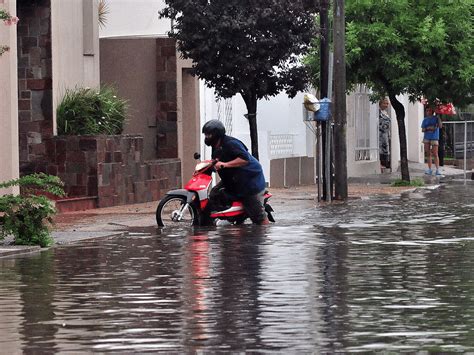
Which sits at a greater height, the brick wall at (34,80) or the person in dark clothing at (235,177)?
the brick wall at (34,80)

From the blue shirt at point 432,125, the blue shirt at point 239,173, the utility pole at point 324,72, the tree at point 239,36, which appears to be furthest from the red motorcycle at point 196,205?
the blue shirt at point 432,125

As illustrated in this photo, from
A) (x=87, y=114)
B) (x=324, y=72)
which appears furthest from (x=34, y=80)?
(x=324, y=72)

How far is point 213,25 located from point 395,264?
44.4ft

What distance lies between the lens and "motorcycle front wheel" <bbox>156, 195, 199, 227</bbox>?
22.4 m

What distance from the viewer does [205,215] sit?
22375 mm

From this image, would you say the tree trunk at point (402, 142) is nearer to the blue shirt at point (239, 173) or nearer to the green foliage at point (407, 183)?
the green foliage at point (407, 183)

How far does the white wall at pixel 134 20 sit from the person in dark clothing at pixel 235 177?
1161 cm

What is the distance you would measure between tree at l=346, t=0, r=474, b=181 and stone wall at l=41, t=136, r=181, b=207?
874 centimetres

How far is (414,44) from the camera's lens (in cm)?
3616

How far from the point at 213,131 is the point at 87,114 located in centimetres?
649

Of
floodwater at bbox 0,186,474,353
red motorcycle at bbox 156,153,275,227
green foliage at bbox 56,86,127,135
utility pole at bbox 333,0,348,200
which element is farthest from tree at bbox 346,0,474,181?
floodwater at bbox 0,186,474,353

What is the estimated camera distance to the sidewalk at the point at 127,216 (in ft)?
68.6

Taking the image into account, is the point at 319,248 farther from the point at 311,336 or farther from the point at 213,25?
the point at 213,25

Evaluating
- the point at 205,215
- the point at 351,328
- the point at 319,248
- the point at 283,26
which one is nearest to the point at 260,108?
the point at 283,26
